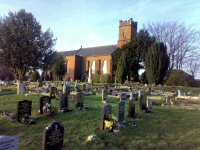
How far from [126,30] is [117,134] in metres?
52.5

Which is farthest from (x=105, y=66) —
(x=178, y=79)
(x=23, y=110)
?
(x=23, y=110)

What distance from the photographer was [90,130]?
9.71 metres

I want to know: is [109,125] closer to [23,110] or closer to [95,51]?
[23,110]

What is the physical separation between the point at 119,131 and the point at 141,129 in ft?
3.35

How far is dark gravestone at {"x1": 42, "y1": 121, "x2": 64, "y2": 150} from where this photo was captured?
6695 millimetres

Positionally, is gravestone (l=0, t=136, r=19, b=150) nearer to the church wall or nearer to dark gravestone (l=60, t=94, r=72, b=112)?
dark gravestone (l=60, t=94, r=72, b=112)

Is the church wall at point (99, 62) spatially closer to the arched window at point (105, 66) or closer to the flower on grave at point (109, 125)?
the arched window at point (105, 66)

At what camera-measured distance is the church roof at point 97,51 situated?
62.8 meters

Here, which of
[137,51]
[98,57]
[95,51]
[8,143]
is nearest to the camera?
[8,143]

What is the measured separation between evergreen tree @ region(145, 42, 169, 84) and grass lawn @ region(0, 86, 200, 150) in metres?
26.8

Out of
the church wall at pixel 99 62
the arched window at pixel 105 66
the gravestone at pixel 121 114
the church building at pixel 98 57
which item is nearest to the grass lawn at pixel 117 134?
the gravestone at pixel 121 114

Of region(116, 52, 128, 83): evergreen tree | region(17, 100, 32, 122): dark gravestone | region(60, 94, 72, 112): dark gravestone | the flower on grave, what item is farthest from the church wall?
the flower on grave

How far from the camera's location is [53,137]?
6906mm

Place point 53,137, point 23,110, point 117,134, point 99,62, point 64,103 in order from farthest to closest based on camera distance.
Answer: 1. point 99,62
2. point 64,103
3. point 23,110
4. point 117,134
5. point 53,137
